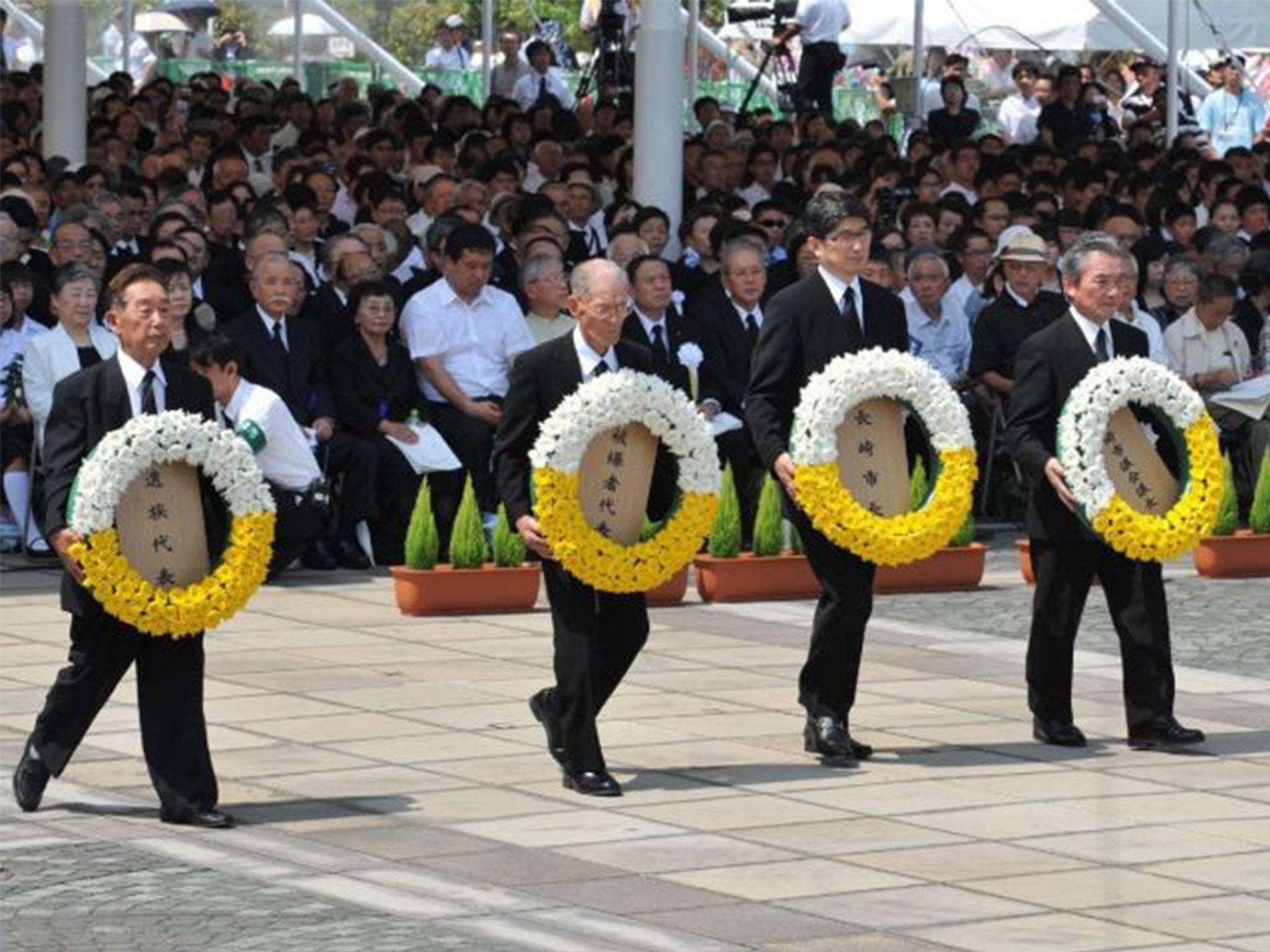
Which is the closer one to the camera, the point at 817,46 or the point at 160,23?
the point at 817,46

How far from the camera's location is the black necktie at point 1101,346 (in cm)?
1254

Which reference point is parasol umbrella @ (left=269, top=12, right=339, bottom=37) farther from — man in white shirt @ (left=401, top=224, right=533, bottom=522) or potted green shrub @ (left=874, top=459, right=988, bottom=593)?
potted green shrub @ (left=874, top=459, right=988, bottom=593)

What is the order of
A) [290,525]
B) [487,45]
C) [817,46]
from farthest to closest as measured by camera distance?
[487,45]
[817,46]
[290,525]

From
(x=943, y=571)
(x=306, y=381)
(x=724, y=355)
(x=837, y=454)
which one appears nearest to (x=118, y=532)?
(x=837, y=454)

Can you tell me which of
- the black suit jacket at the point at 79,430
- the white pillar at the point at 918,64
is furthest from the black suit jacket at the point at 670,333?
the white pillar at the point at 918,64

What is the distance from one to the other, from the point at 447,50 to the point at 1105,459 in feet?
102

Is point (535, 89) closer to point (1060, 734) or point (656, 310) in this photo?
point (656, 310)

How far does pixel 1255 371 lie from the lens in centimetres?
2044

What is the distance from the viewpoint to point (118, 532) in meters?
10.8

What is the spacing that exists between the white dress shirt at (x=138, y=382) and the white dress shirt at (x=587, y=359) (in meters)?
1.51

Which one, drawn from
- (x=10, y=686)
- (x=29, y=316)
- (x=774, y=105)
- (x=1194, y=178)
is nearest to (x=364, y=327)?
(x=29, y=316)

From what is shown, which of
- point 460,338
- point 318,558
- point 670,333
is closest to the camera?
point 318,558

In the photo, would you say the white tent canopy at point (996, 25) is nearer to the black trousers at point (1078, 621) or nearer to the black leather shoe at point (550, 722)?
the black trousers at point (1078, 621)

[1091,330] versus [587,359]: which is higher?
[1091,330]
